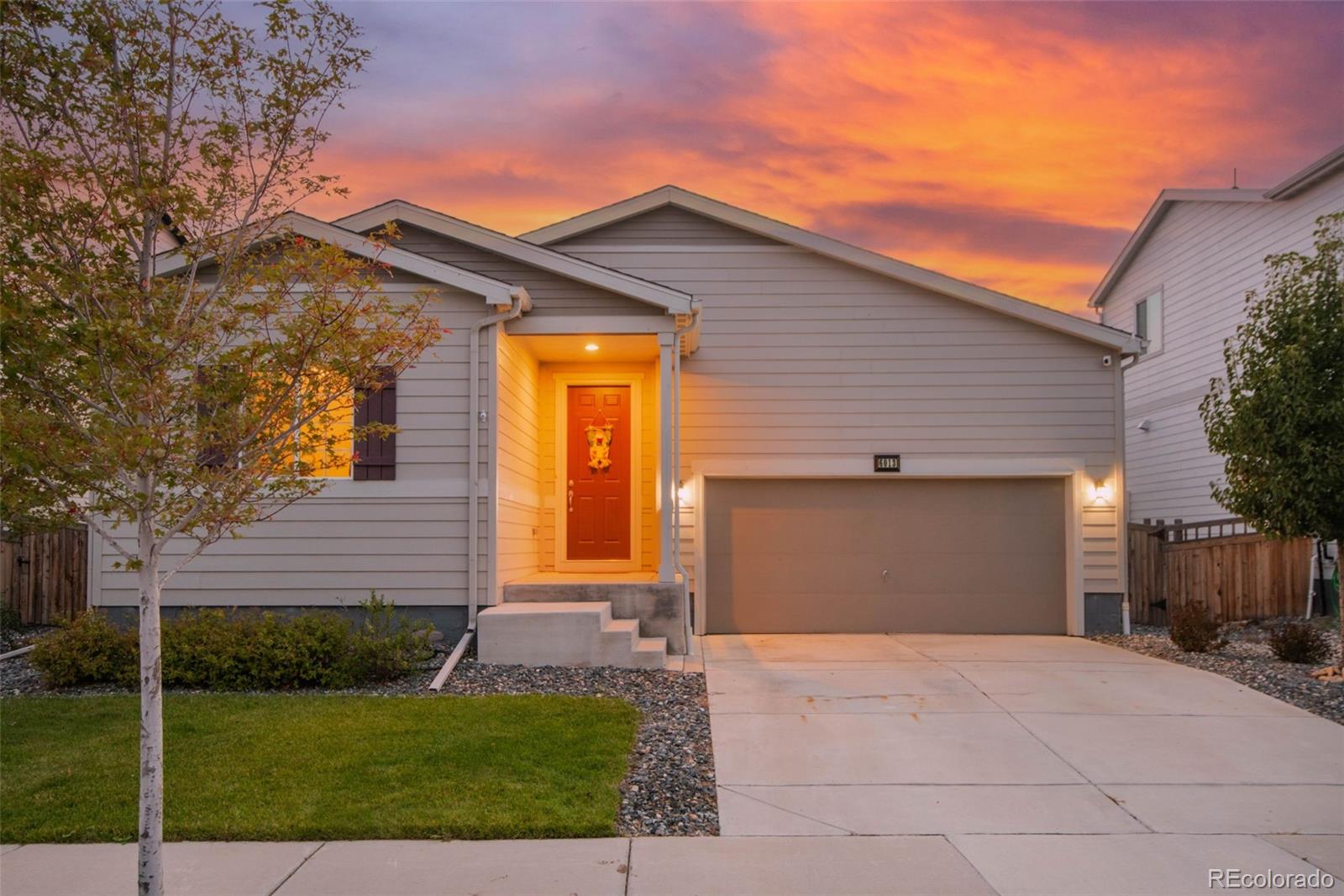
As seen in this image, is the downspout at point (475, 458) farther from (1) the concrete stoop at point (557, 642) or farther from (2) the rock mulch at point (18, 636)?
(2) the rock mulch at point (18, 636)

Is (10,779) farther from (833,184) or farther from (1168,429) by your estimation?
(1168,429)

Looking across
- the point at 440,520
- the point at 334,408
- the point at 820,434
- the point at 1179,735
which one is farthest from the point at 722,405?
the point at 334,408

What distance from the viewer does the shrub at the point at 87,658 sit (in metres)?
8.12

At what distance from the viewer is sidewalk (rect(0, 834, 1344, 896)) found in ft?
14.1

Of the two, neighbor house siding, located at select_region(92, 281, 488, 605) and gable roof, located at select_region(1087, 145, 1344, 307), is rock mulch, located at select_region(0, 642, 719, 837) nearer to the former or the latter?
neighbor house siding, located at select_region(92, 281, 488, 605)

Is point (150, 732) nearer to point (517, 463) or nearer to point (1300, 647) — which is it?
point (517, 463)

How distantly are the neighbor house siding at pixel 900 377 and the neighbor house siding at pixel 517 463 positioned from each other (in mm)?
2062

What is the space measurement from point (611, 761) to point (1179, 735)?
3.96 meters

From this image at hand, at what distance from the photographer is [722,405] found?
12102 mm

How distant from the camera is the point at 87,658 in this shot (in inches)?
321

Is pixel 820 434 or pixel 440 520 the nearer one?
pixel 440 520

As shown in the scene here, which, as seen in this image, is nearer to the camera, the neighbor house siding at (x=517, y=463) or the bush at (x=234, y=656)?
the bush at (x=234, y=656)

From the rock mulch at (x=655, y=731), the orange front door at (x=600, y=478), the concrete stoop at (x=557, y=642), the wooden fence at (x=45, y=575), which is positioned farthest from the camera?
the orange front door at (x=600, y=478)

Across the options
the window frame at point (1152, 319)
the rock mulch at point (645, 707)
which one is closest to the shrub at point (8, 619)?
the rock mulch at point (645, 707)
